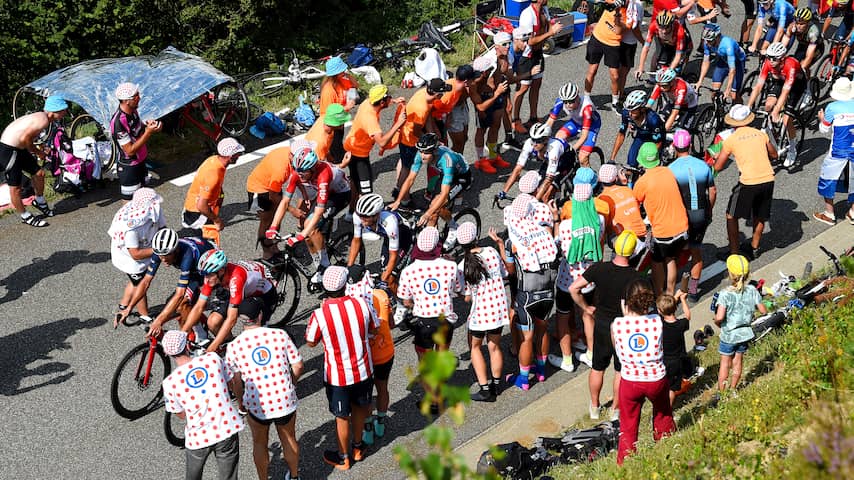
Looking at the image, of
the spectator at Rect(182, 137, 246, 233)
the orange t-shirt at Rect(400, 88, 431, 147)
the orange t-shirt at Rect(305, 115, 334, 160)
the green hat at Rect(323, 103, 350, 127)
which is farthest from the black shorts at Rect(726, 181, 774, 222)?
the spectator at Rect(182, 137, 246, 233)

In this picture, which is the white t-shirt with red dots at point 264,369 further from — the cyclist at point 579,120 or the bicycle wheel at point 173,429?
the cyclist at point 579,120

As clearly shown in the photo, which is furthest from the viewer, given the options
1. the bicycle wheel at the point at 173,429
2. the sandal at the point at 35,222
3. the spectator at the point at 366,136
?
the sandal at the point at 35,222

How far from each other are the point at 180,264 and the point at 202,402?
2163mm

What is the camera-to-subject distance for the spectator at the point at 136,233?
9.66m

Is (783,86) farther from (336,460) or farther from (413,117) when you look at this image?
(336,460)

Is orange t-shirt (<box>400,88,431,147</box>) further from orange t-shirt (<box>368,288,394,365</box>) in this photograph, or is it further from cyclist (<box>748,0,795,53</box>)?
cyclist (<box>748,0,795,53</box>)

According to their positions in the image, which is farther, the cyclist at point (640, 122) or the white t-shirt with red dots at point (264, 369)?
the cyclist at point (640, 122)

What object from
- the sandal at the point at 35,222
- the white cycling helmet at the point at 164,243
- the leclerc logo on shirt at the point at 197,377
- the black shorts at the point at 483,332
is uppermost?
the white cycling helmet at the point at 164,243

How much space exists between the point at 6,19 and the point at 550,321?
12421mm

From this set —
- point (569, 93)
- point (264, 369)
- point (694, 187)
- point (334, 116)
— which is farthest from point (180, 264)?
point (694, 187)

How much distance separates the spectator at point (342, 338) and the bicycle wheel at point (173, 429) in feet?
5.46

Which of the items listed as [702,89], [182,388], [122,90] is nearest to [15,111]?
[122,90]

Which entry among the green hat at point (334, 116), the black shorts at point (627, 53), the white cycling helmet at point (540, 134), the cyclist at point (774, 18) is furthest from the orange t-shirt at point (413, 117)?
the cyclist at point (774, 18)

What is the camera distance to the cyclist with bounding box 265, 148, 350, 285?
10219mm
